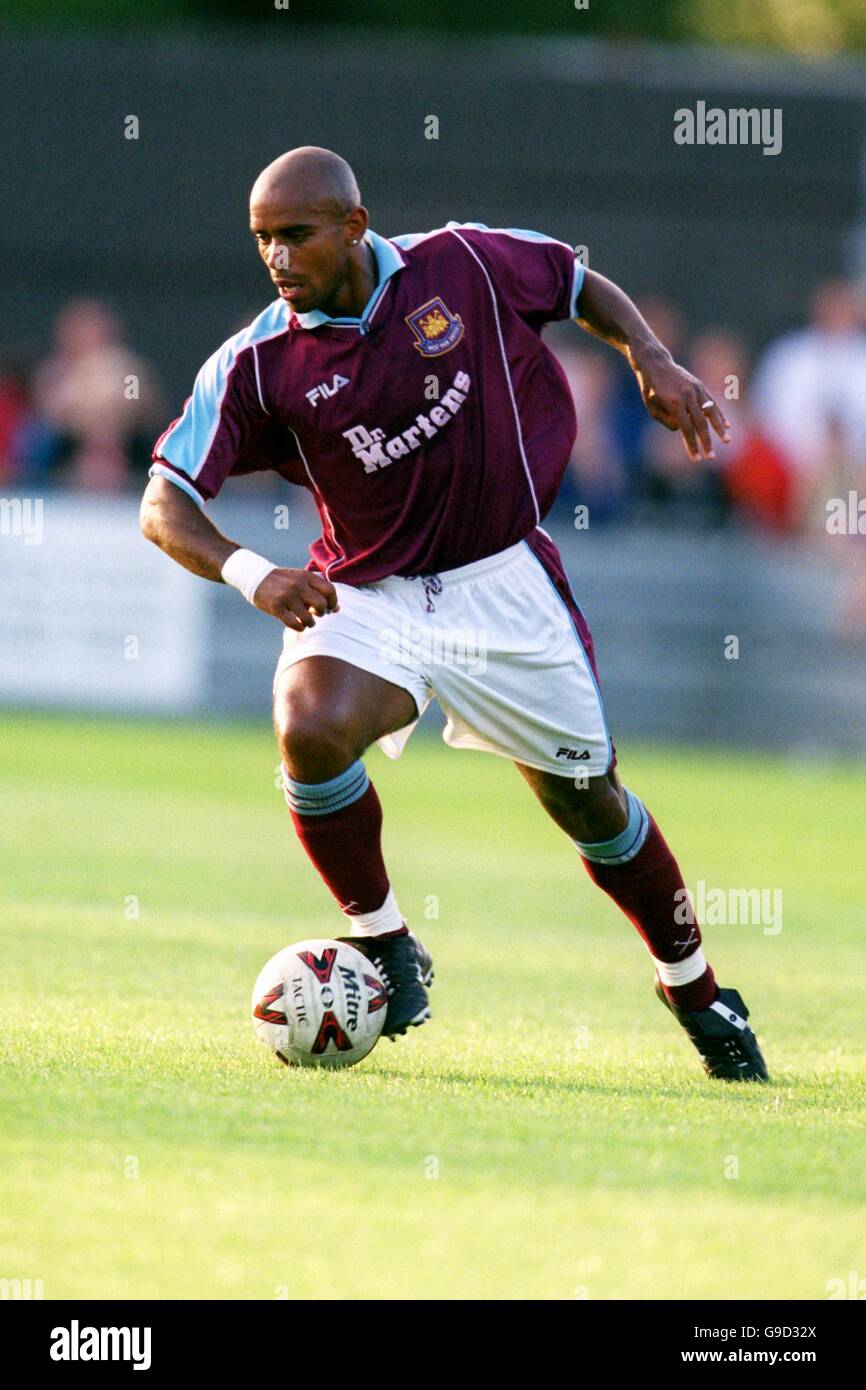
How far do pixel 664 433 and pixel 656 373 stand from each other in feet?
43.3

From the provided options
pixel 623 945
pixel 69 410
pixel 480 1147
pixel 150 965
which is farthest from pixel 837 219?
pixel 480 1147

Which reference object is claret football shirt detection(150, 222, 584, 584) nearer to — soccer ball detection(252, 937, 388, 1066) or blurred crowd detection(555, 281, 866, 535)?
soccer ball detection(252, 937, 388, 1066)

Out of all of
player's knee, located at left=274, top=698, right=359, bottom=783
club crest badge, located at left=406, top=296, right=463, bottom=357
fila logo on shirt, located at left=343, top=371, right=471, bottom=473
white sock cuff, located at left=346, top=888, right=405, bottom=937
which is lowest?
white sock cuff, located at left=346, top=888, right=405, bottom=937

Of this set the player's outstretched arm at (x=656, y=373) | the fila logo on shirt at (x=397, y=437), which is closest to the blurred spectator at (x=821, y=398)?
the player's outstretched arm at (x=656, y=373)

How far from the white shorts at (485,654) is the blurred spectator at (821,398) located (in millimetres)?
12198

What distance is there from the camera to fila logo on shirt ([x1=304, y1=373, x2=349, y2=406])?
22.2 ft

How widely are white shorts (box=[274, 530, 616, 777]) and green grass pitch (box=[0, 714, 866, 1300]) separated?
0.99 metres

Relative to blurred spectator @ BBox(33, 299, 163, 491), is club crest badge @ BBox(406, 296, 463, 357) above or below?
above

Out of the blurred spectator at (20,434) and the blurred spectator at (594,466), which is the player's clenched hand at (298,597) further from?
the blurred spectator at (20,434)

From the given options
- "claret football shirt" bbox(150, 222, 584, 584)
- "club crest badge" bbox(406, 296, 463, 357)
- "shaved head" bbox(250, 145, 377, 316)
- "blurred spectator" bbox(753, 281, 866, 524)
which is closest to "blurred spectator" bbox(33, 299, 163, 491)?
"blurred spectator" bbox(753, 281, 866, 524)

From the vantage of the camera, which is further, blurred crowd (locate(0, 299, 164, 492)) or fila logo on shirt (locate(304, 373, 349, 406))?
blurred crowd (locate(0, 299, 164, 492))

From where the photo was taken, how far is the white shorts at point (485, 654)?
6.86m

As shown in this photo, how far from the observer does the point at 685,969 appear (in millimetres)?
7016

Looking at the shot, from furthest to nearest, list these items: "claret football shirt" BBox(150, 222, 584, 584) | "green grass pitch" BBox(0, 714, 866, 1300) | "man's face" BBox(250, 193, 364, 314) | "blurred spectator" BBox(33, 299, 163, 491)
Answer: "blurred spectator" BBox(33, 299, 163, 491) → "claret football shirt" BBox(150, 222, 584, 584) → "man's face" BBox(250, 193, 364, 314) → "green grass pitch" BBox(0, 714, 866, 1300)
